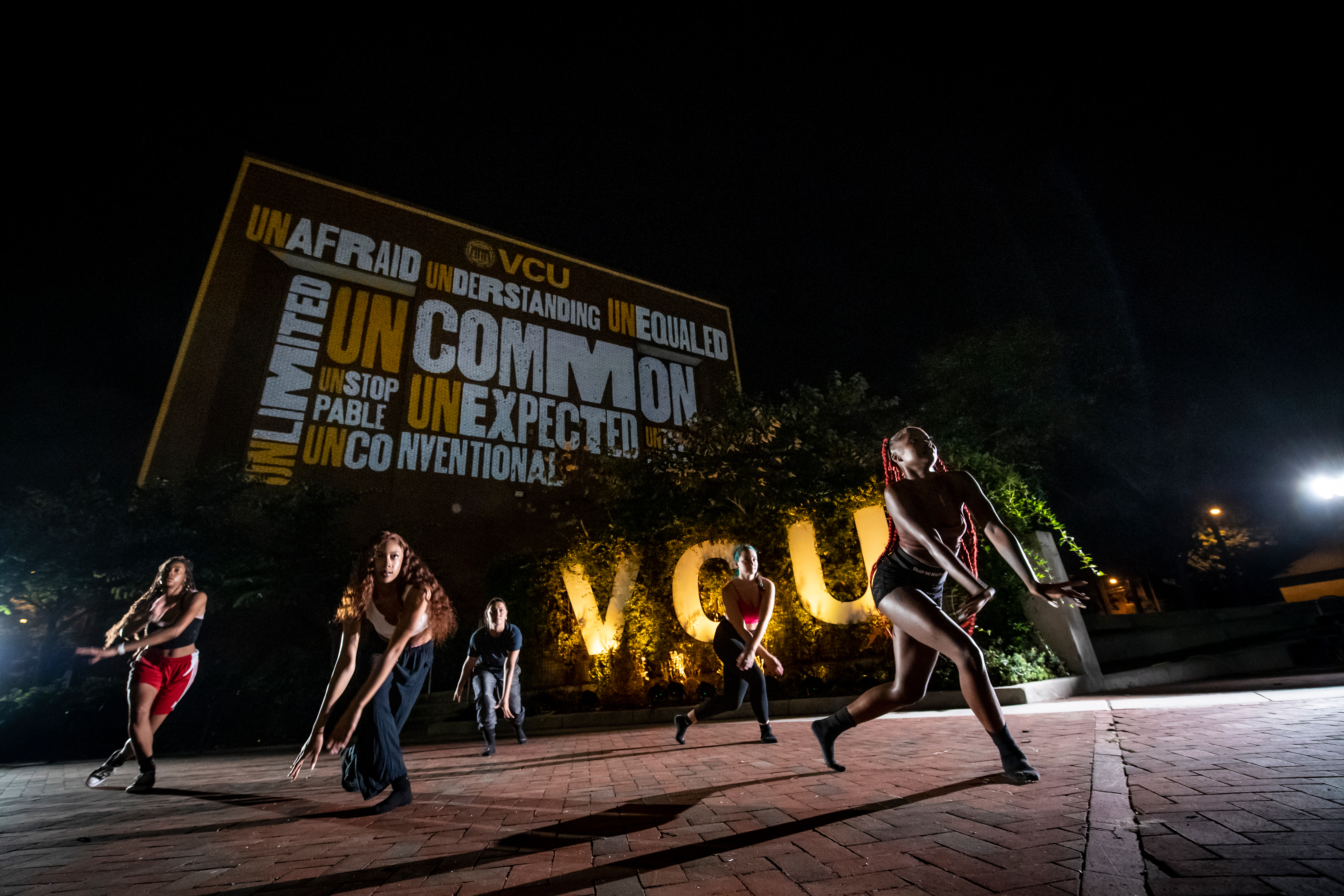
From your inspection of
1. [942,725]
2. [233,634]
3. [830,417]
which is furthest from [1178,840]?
[233,634]

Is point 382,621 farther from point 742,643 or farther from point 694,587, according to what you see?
point 694,587

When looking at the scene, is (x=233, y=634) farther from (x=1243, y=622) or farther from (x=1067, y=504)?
(x=1243, y=622)

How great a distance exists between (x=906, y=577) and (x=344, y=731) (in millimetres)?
3039

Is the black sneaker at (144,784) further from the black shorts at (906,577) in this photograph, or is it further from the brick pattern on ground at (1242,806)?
the brick pattern on ground at (1242,806)

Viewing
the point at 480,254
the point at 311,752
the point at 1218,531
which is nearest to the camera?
the point at 311,752

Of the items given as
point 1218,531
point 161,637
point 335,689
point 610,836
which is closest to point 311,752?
point 335,689

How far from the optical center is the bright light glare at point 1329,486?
13297mm

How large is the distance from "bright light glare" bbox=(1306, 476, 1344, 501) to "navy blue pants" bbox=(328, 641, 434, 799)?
19371 mm

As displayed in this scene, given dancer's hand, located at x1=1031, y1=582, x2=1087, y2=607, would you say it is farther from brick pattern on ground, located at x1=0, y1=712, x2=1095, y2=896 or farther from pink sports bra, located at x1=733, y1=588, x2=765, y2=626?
pink sports bra, located at x1=733, y1=588, x2=765, y2=626

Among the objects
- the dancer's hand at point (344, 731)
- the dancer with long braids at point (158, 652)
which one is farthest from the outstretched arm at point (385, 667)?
the dancer with long braids at point (158, 652)

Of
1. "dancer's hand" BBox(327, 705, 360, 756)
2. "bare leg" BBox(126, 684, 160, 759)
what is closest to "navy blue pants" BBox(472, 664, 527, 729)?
"bare leg" BBox(126, 684, 160, 759)

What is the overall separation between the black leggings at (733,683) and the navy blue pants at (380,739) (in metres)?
2.73

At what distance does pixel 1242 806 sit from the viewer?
2096 mm

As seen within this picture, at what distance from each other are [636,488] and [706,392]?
14354 millimetres
